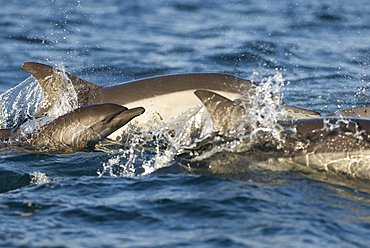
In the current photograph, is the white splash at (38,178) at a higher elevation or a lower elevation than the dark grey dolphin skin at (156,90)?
lower

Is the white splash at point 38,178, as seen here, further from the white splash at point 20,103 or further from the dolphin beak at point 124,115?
the white splash at point 20,103

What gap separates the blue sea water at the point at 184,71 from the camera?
4.40 metres

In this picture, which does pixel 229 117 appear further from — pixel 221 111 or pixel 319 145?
pixel 319 145

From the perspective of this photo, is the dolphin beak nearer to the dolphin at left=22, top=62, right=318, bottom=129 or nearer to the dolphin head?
the dolphin head

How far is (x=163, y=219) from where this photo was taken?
15.1 ft

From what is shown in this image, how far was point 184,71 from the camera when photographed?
14.2 metres

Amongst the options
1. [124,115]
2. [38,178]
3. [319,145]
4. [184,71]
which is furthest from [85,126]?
[184,71]

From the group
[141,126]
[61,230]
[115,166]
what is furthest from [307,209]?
[141,126]

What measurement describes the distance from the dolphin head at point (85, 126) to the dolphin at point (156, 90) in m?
1.06

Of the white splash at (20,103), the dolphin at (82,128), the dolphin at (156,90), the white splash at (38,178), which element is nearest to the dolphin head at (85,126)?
the dolphin at (82,128)

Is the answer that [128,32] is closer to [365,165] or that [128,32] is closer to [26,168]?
[26,168]

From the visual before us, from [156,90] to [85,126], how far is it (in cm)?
151

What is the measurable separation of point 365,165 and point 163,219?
2.27m

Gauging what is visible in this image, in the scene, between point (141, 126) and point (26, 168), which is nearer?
point (26, 168)
